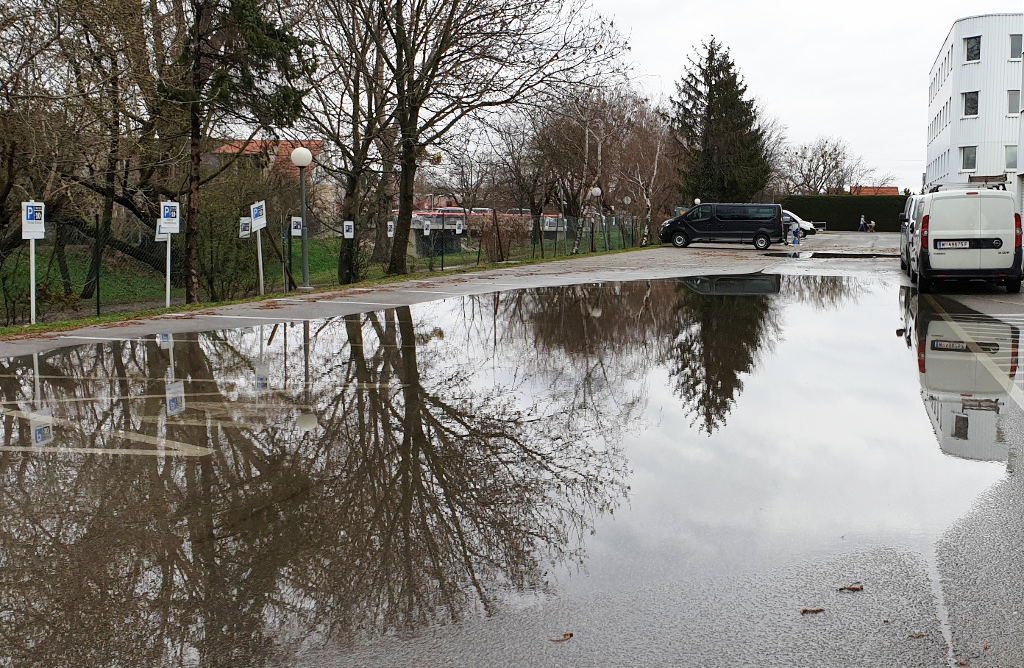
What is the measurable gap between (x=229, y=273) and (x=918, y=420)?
67.9 feet

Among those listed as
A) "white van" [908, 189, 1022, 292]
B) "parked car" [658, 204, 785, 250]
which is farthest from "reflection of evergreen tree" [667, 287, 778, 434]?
"parked car" [658, 204, 785, 250]

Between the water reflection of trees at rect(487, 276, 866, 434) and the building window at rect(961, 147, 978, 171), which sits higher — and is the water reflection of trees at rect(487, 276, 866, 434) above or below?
below

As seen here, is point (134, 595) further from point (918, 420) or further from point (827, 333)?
point (827, 333)

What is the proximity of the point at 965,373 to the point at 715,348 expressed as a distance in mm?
3016

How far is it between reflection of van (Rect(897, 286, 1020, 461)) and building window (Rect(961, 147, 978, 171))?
5850 cm

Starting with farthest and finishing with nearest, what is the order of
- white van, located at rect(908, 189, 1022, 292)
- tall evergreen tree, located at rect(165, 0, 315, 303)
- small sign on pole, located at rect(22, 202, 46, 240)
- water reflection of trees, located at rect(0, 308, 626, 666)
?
1. tall evergreen tree, located at rect(165, 0, 315, 303)
2. white van, located at rect(908, 189, 1022, 292)
3. small sign on pole, located at rect(22, 202, 46, 240)
4. water reflection of trees, located at rect(0, 308, 626, 666)

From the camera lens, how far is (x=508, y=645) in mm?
3686

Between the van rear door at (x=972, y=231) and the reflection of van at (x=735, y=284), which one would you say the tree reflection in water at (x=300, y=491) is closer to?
the van rear door at (x=972, y=231)

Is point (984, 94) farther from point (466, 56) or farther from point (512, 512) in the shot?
point (512, 512)

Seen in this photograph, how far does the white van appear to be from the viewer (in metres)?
18.9

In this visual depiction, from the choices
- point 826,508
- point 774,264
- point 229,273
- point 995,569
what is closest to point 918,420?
point 826,508

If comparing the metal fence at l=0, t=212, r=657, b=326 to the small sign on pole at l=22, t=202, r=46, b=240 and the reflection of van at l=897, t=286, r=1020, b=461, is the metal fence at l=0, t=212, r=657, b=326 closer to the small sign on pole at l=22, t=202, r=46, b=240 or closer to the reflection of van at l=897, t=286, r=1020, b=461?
the small sign on pole at l=22, t=202, r=46, b=240

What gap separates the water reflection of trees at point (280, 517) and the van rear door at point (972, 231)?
13.4m

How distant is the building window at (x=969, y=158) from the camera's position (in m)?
68.1
